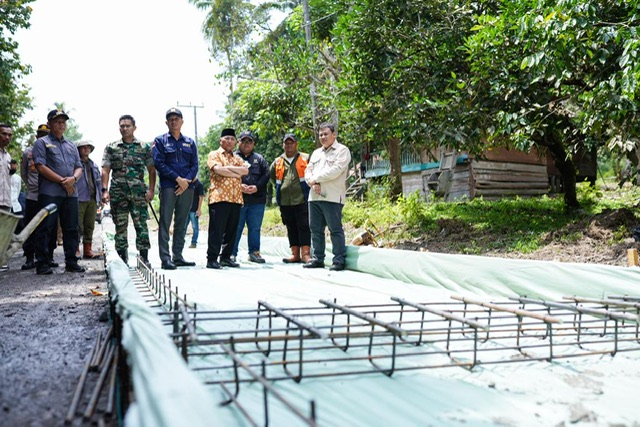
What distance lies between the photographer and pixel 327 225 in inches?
235

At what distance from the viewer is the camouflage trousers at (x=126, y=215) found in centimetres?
546

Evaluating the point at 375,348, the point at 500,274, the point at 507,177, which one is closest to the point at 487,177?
the point at 507,177

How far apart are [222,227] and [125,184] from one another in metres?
1.08

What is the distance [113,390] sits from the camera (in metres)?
1.92

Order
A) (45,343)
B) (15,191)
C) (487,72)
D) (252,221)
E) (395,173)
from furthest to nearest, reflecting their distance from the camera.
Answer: (395,173), (15,191), (487,72), (252,221), (45,343)

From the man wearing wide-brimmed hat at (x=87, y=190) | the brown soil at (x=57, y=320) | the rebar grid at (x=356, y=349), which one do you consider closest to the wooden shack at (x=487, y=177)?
the brown soil at (x=57, y=320)

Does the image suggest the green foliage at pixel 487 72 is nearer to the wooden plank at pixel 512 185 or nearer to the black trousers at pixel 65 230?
the black trousers at pixel 65 230

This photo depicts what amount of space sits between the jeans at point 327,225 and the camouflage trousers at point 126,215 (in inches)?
70.7

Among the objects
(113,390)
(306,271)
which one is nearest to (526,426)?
(113,390)

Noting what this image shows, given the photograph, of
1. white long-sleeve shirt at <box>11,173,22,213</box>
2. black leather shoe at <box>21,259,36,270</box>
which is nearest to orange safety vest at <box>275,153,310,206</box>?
black leather shoe at <box>21,259,36,270</box>

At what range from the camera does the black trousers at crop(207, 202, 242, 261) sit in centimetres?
572

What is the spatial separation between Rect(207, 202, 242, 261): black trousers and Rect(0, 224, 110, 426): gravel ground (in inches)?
47.9

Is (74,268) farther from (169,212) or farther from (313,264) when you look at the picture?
(313,264)

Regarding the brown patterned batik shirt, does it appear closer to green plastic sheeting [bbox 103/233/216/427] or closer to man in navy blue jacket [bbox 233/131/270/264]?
man in navy blue jacket [bbox 233/131/270/264]
